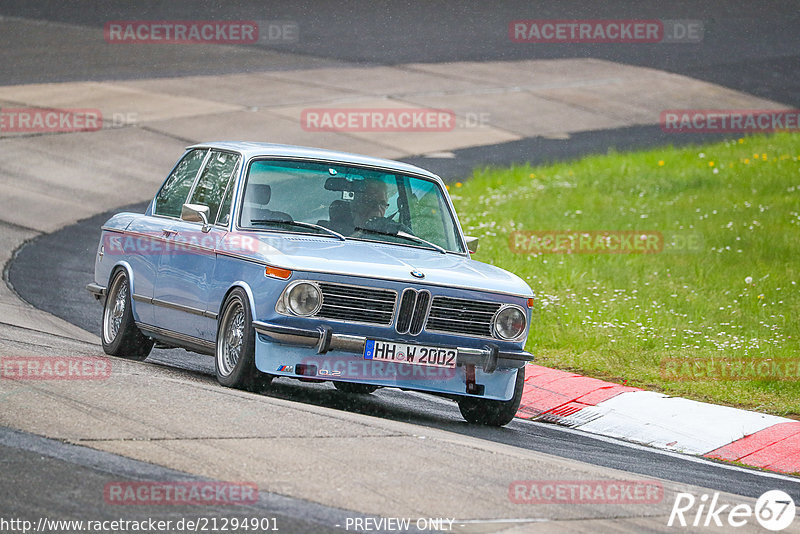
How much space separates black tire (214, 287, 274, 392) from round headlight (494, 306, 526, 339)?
61.2 inches

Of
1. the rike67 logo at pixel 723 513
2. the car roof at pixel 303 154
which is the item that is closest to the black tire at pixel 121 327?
the car roof at pixel 303 154

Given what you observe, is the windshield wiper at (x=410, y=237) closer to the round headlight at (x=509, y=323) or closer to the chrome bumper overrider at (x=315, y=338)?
the round headlight at (x=509, y=323)

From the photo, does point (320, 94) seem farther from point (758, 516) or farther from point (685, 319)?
point (758, 516)

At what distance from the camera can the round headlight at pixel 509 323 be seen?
28.1 feet

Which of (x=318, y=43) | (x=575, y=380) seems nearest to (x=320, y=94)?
(x=318, y=43)

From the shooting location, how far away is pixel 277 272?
Answer: 804cm

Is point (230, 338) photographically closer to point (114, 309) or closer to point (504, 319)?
point (504, 319)

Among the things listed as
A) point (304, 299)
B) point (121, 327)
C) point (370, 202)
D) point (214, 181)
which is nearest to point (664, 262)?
point (370, 202)

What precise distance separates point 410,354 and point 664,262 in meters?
8.15

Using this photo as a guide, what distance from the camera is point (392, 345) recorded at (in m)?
8.13

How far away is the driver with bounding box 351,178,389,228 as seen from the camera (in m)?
9.15

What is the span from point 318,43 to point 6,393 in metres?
27.0

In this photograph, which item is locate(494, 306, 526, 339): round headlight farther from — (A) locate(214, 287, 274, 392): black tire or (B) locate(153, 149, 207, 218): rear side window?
(B) locate(153, 149, 207, 218): rear side window

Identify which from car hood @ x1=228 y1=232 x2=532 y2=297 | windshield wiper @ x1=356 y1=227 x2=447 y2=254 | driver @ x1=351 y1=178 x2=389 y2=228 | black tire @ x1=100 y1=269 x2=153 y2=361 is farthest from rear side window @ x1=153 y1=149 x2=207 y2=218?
windshield wiper @ x1=356 y1=227 x2=447 y2=254
